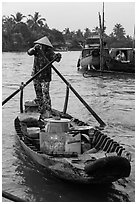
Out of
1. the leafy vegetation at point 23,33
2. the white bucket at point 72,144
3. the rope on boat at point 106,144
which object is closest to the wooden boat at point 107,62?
the rope on boat at point 106,144

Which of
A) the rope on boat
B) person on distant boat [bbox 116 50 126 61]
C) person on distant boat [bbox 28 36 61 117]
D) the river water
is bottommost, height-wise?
the river water

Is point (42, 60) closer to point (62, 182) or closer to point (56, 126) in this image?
point (56, 126)

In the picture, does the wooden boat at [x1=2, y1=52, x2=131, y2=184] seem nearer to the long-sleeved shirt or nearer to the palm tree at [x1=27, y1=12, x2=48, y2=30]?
the long-sleeved shirt

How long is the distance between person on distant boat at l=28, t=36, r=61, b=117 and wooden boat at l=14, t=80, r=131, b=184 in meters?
1.39

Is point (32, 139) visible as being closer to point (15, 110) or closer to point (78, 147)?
point (78, 147)

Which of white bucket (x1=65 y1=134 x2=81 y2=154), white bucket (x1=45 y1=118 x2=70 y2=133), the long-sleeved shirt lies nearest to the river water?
white bucket (x1=65 y1=134 x2=81 y2=154)

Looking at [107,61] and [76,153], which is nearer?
[76,153]

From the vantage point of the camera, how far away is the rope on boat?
4583mm

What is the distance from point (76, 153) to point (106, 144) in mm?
428

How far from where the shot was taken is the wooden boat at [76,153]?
13.4 feet

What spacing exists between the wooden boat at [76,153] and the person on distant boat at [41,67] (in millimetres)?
1393

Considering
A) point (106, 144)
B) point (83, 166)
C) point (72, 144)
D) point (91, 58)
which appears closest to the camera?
point (83, 166)

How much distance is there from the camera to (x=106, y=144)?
4879 mm

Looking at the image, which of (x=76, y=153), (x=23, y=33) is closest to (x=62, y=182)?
(x=76, y=153)
